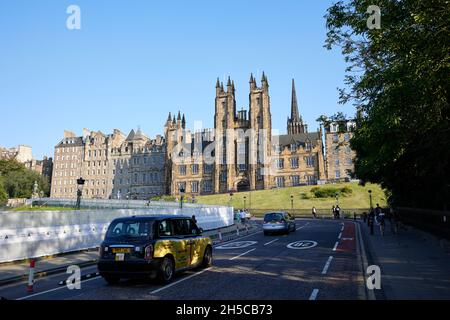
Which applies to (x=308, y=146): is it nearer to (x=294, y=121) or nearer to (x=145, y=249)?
(x=294, y=121)

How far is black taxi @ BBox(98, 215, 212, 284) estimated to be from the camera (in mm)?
9242

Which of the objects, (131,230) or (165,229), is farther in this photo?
(165,229)

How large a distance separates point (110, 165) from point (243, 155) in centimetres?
4723

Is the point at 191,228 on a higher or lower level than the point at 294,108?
lower

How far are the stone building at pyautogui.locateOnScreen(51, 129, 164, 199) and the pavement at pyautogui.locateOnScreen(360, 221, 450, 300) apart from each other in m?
94.5

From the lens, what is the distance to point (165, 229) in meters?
10.3

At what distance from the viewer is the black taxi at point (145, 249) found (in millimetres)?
9242

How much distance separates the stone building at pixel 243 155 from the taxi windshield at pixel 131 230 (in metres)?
77.8

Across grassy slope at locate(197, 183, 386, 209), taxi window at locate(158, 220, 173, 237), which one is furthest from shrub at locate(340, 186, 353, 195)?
taxi window at locate(158, 220, 173, 237)

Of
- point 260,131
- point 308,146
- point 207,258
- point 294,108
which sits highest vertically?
point 294,108

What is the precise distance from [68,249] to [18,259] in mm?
2680

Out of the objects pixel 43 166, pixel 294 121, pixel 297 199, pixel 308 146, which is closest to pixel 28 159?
pixel 43 166

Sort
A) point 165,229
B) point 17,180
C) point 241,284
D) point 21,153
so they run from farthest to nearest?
point 21,153
point 17,180
point 165,229
point 241,284

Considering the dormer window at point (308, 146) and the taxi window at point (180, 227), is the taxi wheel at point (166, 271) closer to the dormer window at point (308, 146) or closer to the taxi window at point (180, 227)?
the taxi window at point (180, 227)
